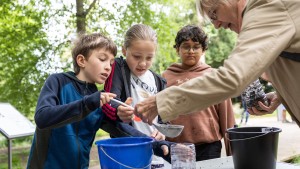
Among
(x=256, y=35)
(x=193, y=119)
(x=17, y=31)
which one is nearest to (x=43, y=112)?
(x=256, y=35)

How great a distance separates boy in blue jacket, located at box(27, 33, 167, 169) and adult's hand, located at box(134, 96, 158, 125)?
0.19 m

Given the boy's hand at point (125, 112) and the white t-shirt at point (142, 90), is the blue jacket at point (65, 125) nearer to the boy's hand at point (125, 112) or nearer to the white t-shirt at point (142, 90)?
the boy's hand at point (125, 112)

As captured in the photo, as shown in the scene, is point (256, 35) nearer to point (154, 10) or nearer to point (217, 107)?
point (217, 107)

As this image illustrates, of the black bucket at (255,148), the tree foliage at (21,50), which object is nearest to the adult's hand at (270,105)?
the black bucket at (255,148)

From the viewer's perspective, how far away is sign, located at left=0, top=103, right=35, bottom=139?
3514mm

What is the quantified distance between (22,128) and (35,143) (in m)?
1.93

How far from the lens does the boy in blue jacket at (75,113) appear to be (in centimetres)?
168

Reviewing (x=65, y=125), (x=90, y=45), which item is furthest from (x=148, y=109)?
(x=90, y=45)

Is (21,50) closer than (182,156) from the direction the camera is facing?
No

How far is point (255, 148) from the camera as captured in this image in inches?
68.6

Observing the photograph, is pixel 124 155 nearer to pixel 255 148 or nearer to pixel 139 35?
pixel 255 148

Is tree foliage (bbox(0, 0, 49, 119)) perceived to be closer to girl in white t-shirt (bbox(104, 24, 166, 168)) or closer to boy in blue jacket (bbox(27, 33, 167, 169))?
girl in white t-shirt (bbox(104, 24, 166, 168))

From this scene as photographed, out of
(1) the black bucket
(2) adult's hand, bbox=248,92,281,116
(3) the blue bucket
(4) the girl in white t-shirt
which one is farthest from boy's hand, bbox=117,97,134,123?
(2) adult's hand, bbox=248,92,281,116

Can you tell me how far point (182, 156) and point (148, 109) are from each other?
399 millimetres
